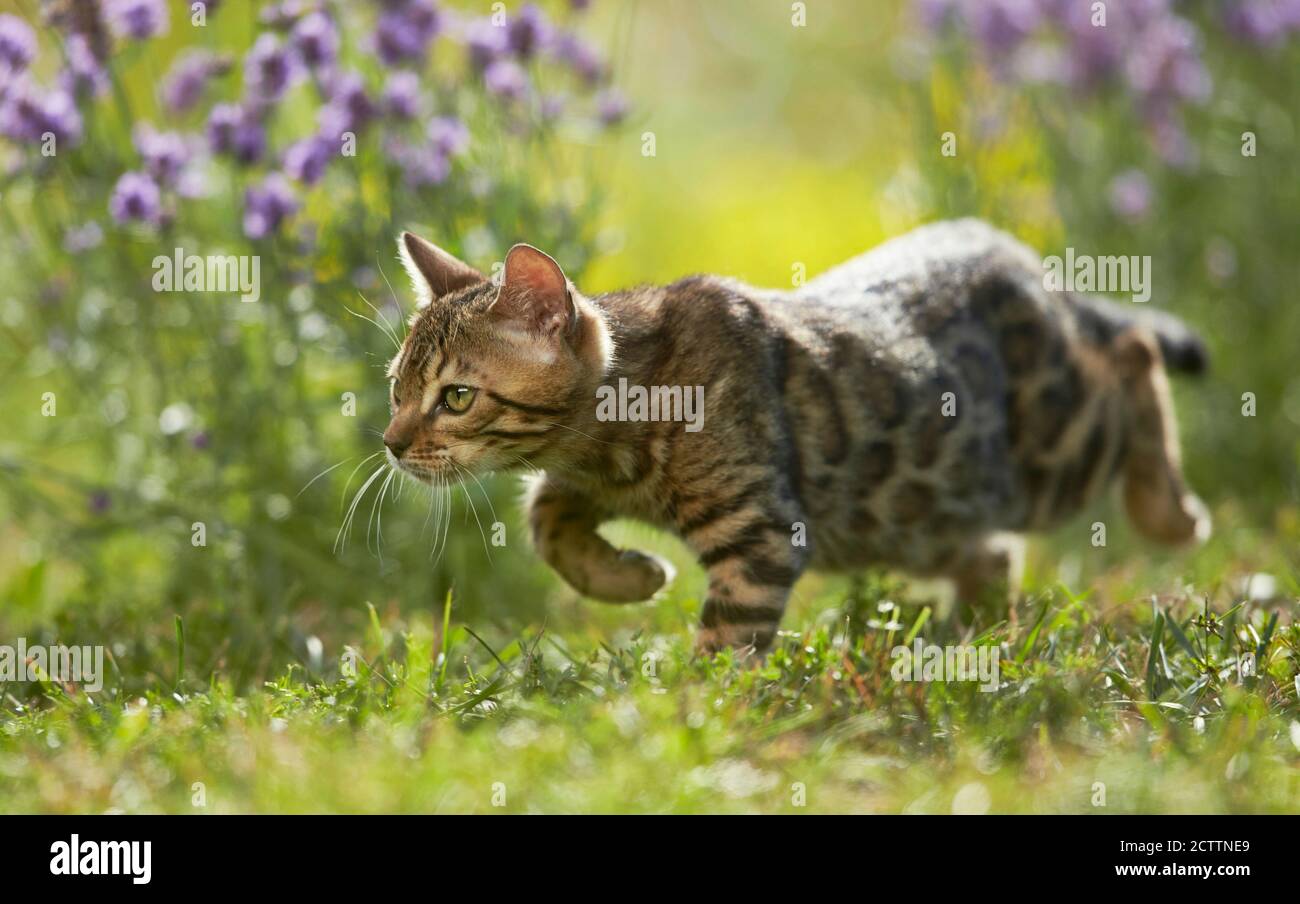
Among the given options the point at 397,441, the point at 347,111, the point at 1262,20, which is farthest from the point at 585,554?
the point at 1262,20

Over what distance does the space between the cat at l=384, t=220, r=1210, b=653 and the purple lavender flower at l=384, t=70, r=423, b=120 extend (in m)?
0.95

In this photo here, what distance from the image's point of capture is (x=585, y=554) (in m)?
4.02

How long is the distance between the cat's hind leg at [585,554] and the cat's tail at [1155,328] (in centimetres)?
187

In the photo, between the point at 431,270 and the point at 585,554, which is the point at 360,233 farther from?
the point at 585,554

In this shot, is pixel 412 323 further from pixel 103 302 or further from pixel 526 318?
pixel 103 302

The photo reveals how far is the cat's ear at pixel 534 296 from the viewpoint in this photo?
357 cm

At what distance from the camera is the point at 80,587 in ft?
17.3

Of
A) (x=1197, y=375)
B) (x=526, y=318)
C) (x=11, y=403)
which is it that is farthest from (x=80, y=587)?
(x=1197, y=375)

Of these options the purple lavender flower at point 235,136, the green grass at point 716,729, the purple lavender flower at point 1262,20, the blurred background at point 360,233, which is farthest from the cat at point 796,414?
the purple lavender flower at point 1262,20

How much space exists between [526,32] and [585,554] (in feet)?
6.35

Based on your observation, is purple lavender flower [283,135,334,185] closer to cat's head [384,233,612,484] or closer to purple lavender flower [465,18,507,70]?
purple lavender flower [465,18,507,70]

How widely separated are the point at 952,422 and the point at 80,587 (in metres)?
3.22

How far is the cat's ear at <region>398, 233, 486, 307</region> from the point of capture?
4.00 m

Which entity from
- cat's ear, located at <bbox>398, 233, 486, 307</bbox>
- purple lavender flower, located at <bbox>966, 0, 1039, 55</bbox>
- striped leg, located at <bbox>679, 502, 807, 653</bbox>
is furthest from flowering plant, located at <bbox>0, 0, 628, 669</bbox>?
purple lavender flower, located at <bbox>966, 0, 1039, 55</bbox>
